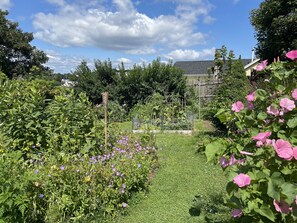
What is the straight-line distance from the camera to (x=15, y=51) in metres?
26.7

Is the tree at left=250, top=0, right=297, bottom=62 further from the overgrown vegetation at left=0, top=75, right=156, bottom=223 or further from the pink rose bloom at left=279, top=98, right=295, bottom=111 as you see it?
the pink rose bloom at left=279, top=98, right=295, bottom=111

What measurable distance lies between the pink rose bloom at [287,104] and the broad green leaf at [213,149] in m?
0.33

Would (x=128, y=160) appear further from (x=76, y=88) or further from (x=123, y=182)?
(x=76, y=88)

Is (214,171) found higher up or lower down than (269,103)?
lower down

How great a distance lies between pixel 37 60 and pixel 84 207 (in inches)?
1077

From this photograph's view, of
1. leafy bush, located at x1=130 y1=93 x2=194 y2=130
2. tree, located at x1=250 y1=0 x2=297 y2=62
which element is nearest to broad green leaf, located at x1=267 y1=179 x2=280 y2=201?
leafy bush, located at x1=130 y1=93 x2=194 y2=130

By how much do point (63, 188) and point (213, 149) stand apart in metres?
2.10

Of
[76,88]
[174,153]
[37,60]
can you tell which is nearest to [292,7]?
[174,153]

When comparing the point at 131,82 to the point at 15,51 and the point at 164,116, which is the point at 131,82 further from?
the point at 15,51

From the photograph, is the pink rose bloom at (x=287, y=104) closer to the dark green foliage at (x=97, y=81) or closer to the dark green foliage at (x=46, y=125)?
the dark green foliage at (x=46, y=125)

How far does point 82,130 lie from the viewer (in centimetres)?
448

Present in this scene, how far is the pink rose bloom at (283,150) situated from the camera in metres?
1.23

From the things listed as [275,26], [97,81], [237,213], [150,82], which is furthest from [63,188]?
[97,81]

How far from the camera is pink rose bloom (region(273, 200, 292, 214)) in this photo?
1.27 m
